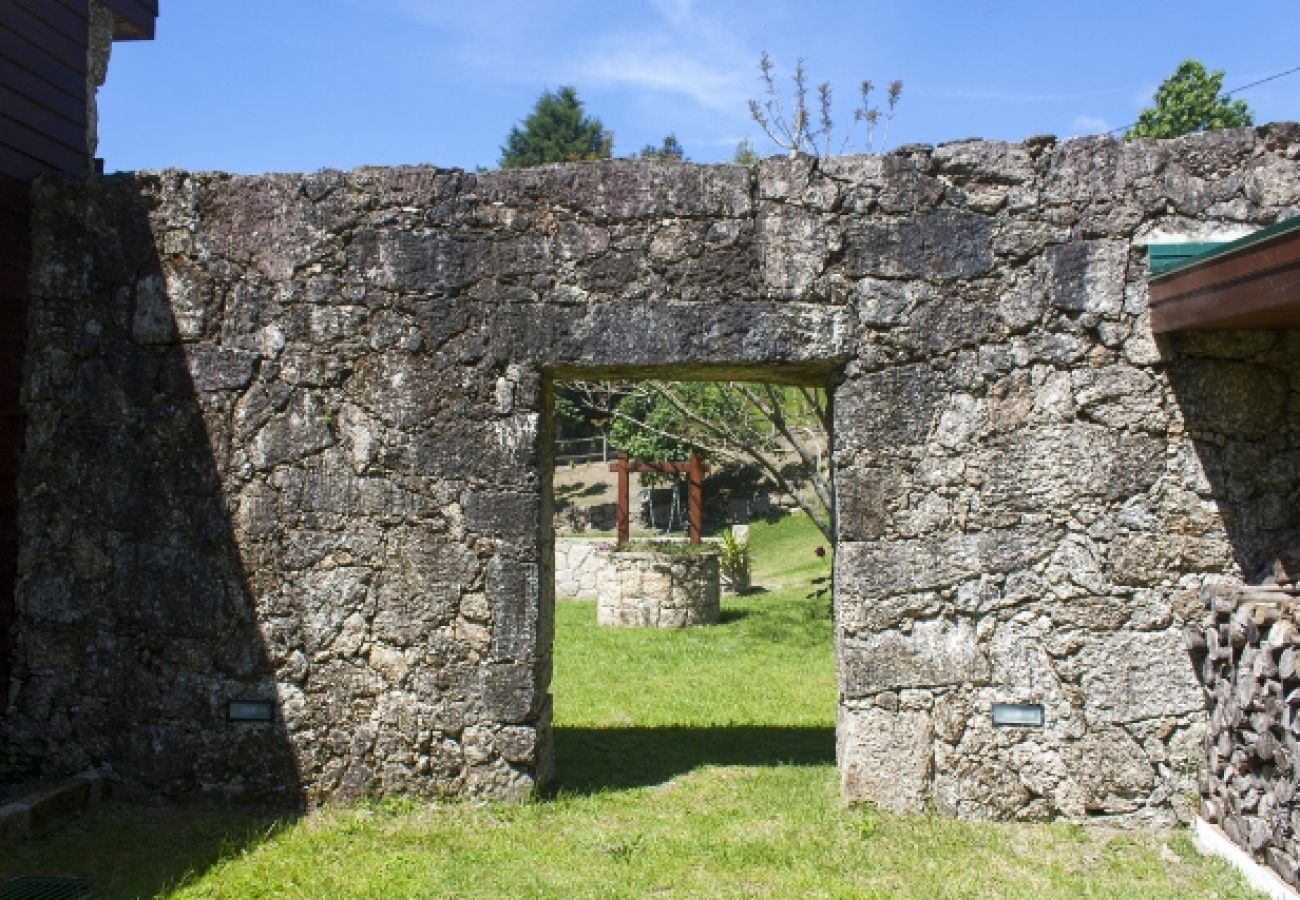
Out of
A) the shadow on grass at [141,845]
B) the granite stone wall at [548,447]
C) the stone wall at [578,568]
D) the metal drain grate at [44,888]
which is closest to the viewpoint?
the metal drain grate at [44,888]

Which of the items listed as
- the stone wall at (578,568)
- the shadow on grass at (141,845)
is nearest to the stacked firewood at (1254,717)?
the shadow on grass at (141,845)

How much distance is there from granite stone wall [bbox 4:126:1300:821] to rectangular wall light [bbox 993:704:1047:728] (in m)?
0.05

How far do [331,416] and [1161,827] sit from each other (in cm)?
396

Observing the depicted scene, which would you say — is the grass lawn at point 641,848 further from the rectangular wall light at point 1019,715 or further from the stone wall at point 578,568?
the stone wall at point 578,568

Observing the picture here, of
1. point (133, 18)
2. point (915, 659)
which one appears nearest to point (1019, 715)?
point (915, 659)

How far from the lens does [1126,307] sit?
4.78 meters

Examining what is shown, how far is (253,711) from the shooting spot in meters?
5.09

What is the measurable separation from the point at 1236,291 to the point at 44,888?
4.84 meters

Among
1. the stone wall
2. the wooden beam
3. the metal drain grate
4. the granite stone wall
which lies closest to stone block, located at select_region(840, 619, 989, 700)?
the granite stone wall

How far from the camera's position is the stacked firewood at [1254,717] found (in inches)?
149

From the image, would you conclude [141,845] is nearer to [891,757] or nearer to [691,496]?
[891,757]

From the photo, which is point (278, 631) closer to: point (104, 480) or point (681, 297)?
point (104, 480)

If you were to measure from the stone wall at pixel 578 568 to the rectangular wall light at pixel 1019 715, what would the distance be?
1098 cm

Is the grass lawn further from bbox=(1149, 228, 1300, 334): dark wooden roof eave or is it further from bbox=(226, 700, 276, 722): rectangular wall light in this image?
bbox=(1149, 228, 1300, 334): dark wooden roof eave
